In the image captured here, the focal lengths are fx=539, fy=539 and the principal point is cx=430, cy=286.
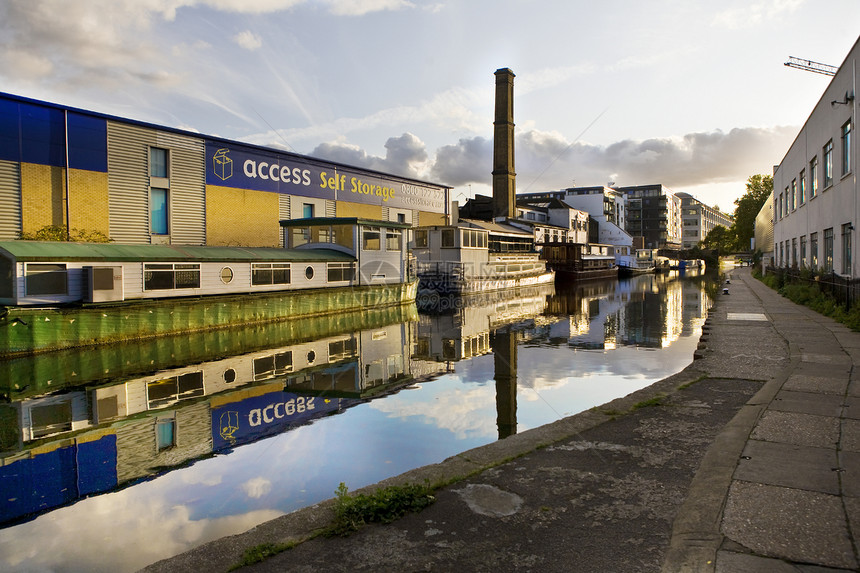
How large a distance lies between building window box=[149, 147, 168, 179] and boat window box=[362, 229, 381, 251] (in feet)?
40.1

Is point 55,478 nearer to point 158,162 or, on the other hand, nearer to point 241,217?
point 158,162

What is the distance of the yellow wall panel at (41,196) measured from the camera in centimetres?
2466

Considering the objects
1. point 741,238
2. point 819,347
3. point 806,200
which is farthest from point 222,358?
point 741,238

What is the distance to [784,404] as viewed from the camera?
814cm

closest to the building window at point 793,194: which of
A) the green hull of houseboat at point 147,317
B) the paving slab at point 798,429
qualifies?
the green hull of houseboat at point 147,317

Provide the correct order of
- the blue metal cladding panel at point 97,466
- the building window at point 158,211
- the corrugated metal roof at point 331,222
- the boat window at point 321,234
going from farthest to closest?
the building window at point 158,211, the boat window at point 321,234, the corrugated metal roof at point 331,222, the blue metal cladding panel at point 97,466

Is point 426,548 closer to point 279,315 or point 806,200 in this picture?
point 279,315

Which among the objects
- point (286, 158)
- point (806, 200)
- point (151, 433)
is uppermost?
point (286, 158)

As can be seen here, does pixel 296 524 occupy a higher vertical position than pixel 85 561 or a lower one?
higher

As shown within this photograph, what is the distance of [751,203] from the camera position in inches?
4267

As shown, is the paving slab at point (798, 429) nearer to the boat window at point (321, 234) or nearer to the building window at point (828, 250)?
the building window at point (828, 250)

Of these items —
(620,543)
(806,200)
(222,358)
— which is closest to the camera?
(620,543)

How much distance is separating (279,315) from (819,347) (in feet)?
64.8

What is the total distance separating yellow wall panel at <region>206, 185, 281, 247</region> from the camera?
3328cm
